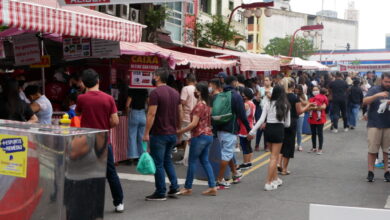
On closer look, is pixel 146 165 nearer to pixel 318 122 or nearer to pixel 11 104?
pixel 11 104

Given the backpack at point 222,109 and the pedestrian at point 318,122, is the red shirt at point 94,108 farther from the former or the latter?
the pedestrian at point 318,122

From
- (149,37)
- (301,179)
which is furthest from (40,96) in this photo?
(149,37)

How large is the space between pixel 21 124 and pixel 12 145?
0.71 metres

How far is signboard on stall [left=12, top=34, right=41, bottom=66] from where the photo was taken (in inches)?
376

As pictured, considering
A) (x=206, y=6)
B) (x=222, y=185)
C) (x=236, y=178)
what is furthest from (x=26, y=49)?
(x=206, y=6)

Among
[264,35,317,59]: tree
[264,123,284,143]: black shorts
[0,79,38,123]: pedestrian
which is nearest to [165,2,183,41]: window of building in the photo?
[264,123,284,143]: black shorts

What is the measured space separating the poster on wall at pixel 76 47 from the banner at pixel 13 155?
4.81 metres

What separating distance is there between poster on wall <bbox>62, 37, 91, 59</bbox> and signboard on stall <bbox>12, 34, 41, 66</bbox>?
72 cm

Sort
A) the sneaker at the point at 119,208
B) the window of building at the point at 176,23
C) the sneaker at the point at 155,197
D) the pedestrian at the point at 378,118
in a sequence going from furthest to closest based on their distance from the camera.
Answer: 1. the window of building at the point at 176,23
2. the pedestrian at the point at 378,118
3. the sneaker at the point at 155,197
4. the sneaker at the point at 119,208

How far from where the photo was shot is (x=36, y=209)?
5172 millimetres

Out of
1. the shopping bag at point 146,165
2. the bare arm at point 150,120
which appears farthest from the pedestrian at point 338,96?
the shopping bag at point 146,165

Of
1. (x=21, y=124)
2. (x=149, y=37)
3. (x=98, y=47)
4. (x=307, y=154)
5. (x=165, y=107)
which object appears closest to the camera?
(x=21, y=124)

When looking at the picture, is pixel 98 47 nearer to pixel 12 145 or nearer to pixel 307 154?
pixel 12 145

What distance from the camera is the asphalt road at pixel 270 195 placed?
705 cm
